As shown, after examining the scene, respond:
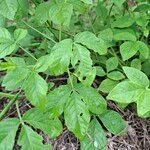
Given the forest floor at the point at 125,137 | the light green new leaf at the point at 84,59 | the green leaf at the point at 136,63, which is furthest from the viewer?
the green leaf at the point at 136,63

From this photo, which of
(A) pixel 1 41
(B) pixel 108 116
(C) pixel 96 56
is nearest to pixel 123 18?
(C) pixel 96 56

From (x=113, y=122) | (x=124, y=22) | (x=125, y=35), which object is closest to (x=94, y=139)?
(x=113, y=122)

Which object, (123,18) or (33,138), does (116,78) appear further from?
(33,138)

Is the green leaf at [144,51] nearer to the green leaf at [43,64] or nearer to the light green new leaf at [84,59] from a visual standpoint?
the light green new leaf at [84,59]

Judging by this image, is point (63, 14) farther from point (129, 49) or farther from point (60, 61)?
point (129, 49)

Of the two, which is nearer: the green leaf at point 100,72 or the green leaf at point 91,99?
the green leaf at point 91,99

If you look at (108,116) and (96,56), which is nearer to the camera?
(108,116)

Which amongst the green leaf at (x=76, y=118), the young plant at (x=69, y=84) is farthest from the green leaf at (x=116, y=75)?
the green leaf at (x=76, y=118)
